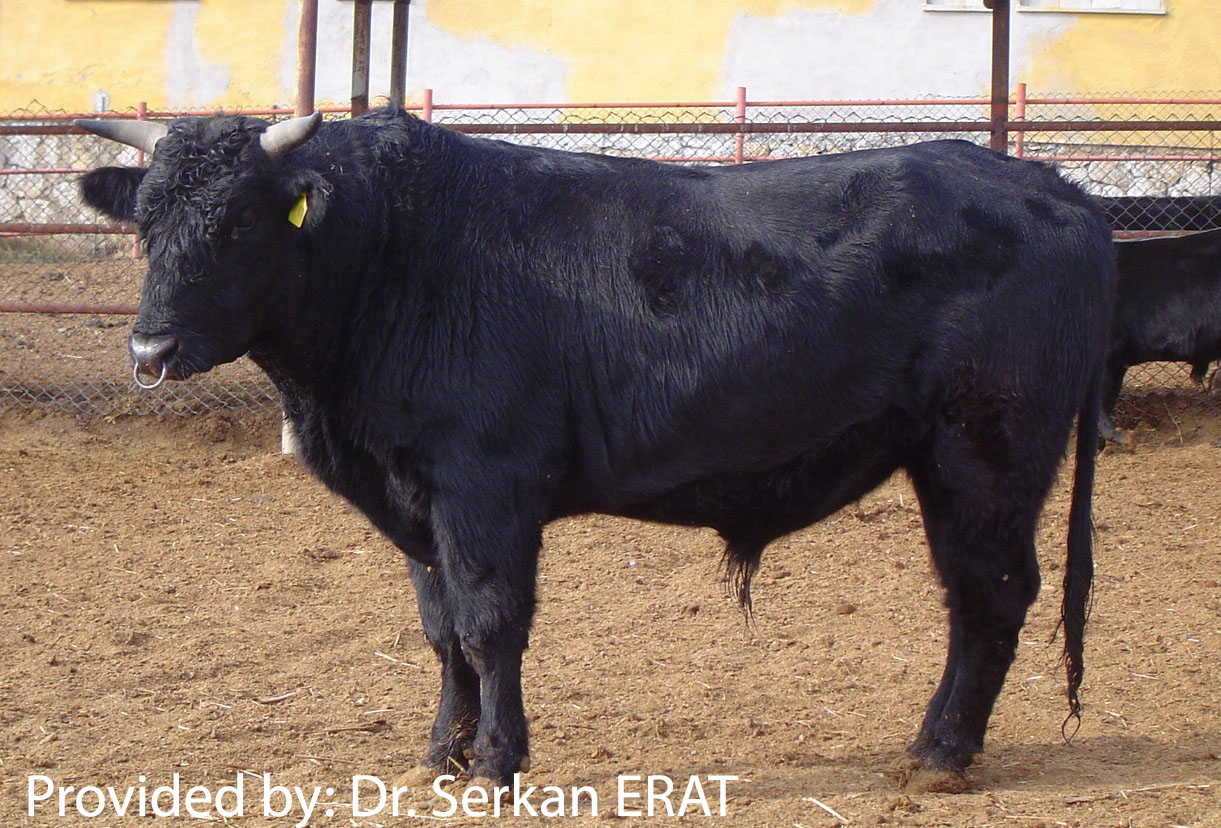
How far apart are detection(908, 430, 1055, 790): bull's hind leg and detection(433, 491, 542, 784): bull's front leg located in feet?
4.26

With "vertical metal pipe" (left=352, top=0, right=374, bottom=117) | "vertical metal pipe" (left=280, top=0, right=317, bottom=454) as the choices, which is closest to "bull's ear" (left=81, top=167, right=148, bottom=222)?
"vertical metal pipe" (left=280, top=0, right=317, bottom=454)

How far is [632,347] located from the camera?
154 inches

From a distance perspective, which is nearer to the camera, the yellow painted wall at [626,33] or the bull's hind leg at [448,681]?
the bull's hind leg at [448,681]

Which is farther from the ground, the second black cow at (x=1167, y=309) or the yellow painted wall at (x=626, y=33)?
the yellow painted wall at (x=626, y=33)

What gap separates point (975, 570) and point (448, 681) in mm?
1756

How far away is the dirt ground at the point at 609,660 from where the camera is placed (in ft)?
12.9

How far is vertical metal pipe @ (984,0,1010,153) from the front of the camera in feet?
24.5

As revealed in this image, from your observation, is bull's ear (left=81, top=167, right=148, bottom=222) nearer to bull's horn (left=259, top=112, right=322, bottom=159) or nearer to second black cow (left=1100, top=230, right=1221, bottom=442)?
bull's horn (left=259, top=112, right=322, bottom=159)

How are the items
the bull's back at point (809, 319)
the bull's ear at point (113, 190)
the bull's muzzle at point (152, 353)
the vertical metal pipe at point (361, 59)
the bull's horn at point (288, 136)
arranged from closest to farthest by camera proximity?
the bull's muzzle at point (152, 353)
the bull's horn at point (288, 136)
the bull's back at point (809, 319)
the bull's ear at point (113, 190)
the vertical metal pipe at point (361, 59)

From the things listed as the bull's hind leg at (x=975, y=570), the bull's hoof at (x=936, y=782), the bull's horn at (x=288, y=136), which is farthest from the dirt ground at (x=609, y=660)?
the bull's horn at (x=288, y=136)

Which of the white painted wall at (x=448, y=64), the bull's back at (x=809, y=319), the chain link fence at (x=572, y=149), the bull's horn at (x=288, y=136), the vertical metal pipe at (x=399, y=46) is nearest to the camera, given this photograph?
the bull's horn at (x=288, y=136)

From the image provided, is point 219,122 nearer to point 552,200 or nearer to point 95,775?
point 552,200

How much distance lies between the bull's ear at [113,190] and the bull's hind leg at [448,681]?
1.54 m

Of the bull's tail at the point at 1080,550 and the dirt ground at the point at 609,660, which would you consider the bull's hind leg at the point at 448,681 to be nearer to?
the dirt ground at the point at 609,660
